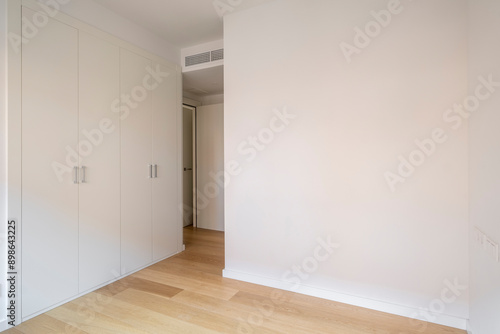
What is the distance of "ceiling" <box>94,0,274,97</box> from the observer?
2535 millimetres

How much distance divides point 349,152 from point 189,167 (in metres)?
3.60

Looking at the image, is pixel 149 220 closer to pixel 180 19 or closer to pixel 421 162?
pixel 180 19

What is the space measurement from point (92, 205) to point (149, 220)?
75cm

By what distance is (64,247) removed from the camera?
7.27ft

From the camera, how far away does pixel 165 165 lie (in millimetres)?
3287

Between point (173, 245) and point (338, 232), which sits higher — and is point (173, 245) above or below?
below

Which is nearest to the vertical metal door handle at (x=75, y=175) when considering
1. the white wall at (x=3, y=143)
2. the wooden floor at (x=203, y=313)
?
the white wall at (x=3, y=143)

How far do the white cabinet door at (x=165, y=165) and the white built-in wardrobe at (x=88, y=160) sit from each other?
0.5 inches

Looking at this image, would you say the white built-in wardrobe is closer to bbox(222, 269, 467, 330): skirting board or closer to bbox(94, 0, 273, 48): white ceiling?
bbox(94, 0, 273, 48): white ceiling

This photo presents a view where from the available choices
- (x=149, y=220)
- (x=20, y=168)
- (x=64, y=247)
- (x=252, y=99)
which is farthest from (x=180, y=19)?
→ (x=64, y=247)

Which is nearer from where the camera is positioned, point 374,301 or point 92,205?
point 374,301

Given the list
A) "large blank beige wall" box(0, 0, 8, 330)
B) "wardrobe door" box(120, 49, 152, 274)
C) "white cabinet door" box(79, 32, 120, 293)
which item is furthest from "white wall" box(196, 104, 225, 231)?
"large blank beige wall" box(0, 0, 8, 330)

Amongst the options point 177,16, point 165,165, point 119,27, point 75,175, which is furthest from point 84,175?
point 177,16

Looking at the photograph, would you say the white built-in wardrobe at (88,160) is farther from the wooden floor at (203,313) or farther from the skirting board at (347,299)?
the skirting board at (347,299)
